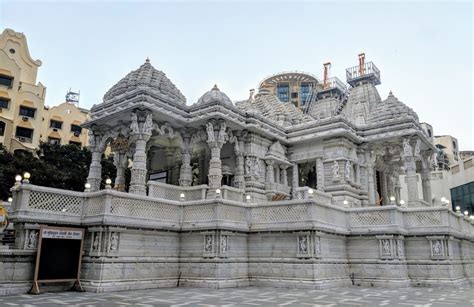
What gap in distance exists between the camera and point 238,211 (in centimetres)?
1819

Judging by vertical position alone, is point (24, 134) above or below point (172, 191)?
above

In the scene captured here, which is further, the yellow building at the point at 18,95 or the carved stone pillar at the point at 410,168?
the yellow building at the point at 18,95

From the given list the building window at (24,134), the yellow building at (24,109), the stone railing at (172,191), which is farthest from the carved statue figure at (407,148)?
the building window at (24,134)

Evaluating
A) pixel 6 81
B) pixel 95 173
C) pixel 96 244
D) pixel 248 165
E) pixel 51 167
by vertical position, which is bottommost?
pixel 96 244

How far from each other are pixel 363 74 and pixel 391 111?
18369 mm

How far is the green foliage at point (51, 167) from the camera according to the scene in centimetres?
3293

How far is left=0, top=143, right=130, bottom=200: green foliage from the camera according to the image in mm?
32931

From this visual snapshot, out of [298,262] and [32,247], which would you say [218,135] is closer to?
[298,262]

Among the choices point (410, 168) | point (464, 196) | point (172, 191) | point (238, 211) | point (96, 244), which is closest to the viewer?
point (96, 244)

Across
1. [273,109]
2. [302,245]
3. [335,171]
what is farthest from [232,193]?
[273,109]

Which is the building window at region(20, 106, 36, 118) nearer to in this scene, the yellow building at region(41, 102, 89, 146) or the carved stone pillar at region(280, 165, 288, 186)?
the yellow building at region(41, 102, 89, 146)

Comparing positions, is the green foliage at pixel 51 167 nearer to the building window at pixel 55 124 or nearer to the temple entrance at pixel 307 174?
the building window at pixel 55 124

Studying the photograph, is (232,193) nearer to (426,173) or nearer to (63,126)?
(426,173)

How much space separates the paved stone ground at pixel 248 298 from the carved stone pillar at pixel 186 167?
34.6 ft
